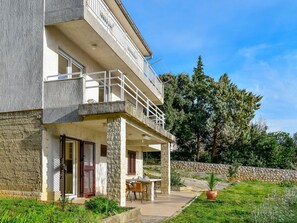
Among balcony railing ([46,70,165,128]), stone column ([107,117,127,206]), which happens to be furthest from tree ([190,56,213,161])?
stone column ([107,117,127,206])

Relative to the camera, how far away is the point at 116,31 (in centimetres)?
1501

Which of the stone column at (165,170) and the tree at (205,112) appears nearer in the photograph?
the stone column at (165,170)

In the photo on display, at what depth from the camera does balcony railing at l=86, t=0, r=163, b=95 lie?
1283 cm

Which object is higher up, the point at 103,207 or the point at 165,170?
the point at 103,207

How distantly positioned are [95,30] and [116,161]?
4.52 metres

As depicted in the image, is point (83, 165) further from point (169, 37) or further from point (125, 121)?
point (169, 37)

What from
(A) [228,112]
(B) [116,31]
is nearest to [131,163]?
(B) [116,31]

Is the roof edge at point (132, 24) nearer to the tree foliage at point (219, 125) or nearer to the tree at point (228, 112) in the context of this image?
the tree foliage at point (219, 125)

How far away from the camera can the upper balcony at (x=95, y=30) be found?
1094cm

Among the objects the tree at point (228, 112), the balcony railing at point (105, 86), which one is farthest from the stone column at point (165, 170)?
the tree at point (228, 112)

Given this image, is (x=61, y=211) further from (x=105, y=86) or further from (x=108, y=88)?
(x=108, y=88)

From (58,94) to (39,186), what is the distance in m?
3.00

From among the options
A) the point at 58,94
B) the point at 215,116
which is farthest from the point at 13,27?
the point at 215,116

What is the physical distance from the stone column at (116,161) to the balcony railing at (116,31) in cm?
418
